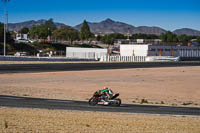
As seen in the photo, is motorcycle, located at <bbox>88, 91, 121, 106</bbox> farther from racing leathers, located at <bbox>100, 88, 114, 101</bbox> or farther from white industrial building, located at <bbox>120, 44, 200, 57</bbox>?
white industrial building, located at <bbox>120, 44, 200, 57</bbox>

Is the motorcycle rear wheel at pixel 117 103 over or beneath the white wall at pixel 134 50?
beneath

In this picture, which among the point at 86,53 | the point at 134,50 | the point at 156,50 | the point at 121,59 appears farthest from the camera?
the point at 86,53

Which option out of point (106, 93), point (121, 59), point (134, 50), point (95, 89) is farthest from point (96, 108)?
point (134, 50)

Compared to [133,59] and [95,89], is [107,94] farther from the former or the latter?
[133,59]

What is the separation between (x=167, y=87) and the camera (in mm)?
29312

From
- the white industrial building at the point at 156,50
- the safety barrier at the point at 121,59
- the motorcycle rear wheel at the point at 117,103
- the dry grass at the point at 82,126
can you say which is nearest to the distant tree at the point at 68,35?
the white industrial building at the point at 156,50

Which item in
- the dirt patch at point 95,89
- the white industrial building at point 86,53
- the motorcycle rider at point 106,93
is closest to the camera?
the motorcycle rider at point 106,93

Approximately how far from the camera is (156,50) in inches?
3019

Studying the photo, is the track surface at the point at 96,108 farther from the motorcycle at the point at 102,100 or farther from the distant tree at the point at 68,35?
the distant tree at the point at 68,35

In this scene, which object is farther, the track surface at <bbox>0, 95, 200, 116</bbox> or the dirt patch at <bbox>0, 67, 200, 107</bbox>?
the dirt patch at <bbox>0, 67, 200, 107</bbox>

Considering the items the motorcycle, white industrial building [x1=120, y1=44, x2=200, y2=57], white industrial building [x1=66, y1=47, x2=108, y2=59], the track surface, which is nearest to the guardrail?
white industrial building [x1=120, y1=44, x2=200, y2=57]

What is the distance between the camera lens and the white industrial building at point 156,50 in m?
75.2

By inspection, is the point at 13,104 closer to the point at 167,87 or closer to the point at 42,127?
the point at 42,127

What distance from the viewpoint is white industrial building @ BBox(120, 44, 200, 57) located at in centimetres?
7519
